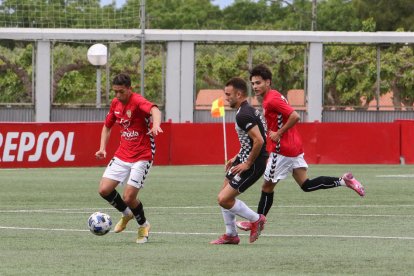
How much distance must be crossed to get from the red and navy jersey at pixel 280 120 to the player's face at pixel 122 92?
1.70 meters

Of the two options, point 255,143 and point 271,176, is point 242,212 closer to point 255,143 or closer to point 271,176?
point 255,143

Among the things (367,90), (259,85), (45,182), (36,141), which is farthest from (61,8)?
(259,85)

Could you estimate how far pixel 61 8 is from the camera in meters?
53.1

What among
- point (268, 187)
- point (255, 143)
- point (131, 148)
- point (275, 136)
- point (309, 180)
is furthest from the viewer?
point (309, 180)

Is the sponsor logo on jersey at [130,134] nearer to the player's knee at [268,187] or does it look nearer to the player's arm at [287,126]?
the player's arm at [287,126]

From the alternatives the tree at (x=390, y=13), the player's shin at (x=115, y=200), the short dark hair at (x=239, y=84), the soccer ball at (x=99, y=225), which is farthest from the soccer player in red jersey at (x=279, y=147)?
the tree at (x=390, y=13)

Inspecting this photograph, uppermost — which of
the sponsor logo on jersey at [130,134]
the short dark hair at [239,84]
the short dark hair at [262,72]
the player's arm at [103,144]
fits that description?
the short dark hair at [262,72]

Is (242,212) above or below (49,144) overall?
above

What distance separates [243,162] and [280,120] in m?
1.84

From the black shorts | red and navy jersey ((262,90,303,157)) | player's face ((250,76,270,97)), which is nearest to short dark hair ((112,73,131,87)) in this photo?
player's face ((250,76,270,97))

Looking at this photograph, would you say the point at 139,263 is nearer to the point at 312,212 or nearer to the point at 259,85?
the point at 259,85

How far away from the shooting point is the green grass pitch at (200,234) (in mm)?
12102

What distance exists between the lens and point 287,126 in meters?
16.0

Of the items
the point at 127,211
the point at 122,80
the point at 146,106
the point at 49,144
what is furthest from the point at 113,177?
the point at 49,144
